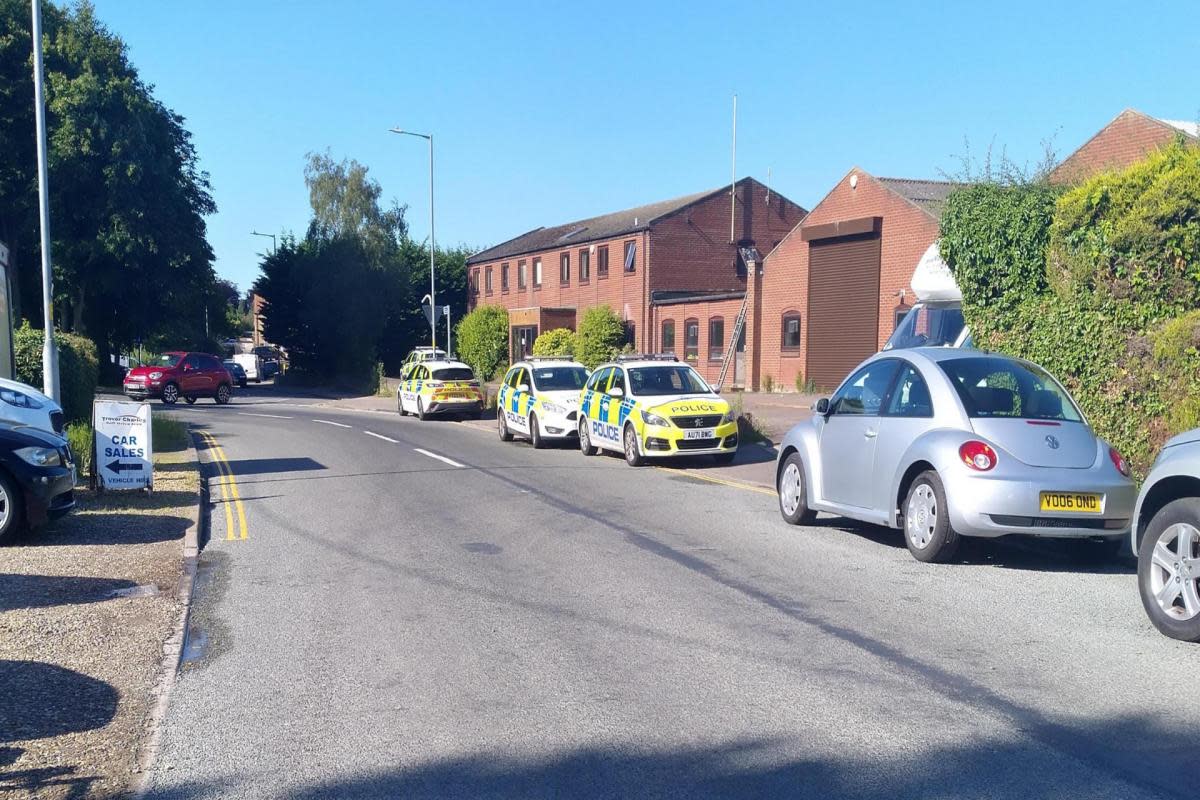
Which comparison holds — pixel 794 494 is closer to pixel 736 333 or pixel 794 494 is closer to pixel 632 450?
pixel 632 450

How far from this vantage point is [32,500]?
31.2 ft

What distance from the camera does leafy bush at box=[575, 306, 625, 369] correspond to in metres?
44.2

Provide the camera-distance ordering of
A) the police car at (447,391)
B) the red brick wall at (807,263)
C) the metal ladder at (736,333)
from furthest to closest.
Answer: the metal ladder at (736,333), the red brick wall at (807,263), the police car at (447,391)

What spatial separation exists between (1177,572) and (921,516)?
2.55 metres

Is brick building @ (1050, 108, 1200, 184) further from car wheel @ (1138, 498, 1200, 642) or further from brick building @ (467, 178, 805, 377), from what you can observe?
car wheel @ (1138, 498, 1200, 642)

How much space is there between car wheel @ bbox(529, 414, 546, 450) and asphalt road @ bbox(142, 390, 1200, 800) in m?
9.64

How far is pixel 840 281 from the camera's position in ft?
107

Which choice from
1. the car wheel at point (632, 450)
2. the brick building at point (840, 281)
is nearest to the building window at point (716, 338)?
the brick building at point (840, 281)

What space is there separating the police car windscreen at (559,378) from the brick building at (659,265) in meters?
17.4

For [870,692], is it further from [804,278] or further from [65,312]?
[65,312]

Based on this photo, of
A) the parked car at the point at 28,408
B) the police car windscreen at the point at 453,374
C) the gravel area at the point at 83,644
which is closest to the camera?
the gravel area at the point at 83,644

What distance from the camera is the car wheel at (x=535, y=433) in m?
20.7

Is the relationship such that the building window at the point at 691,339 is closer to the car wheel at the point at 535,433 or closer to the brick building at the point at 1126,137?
the brick building at the point at 1126,137

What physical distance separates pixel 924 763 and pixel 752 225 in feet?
146
